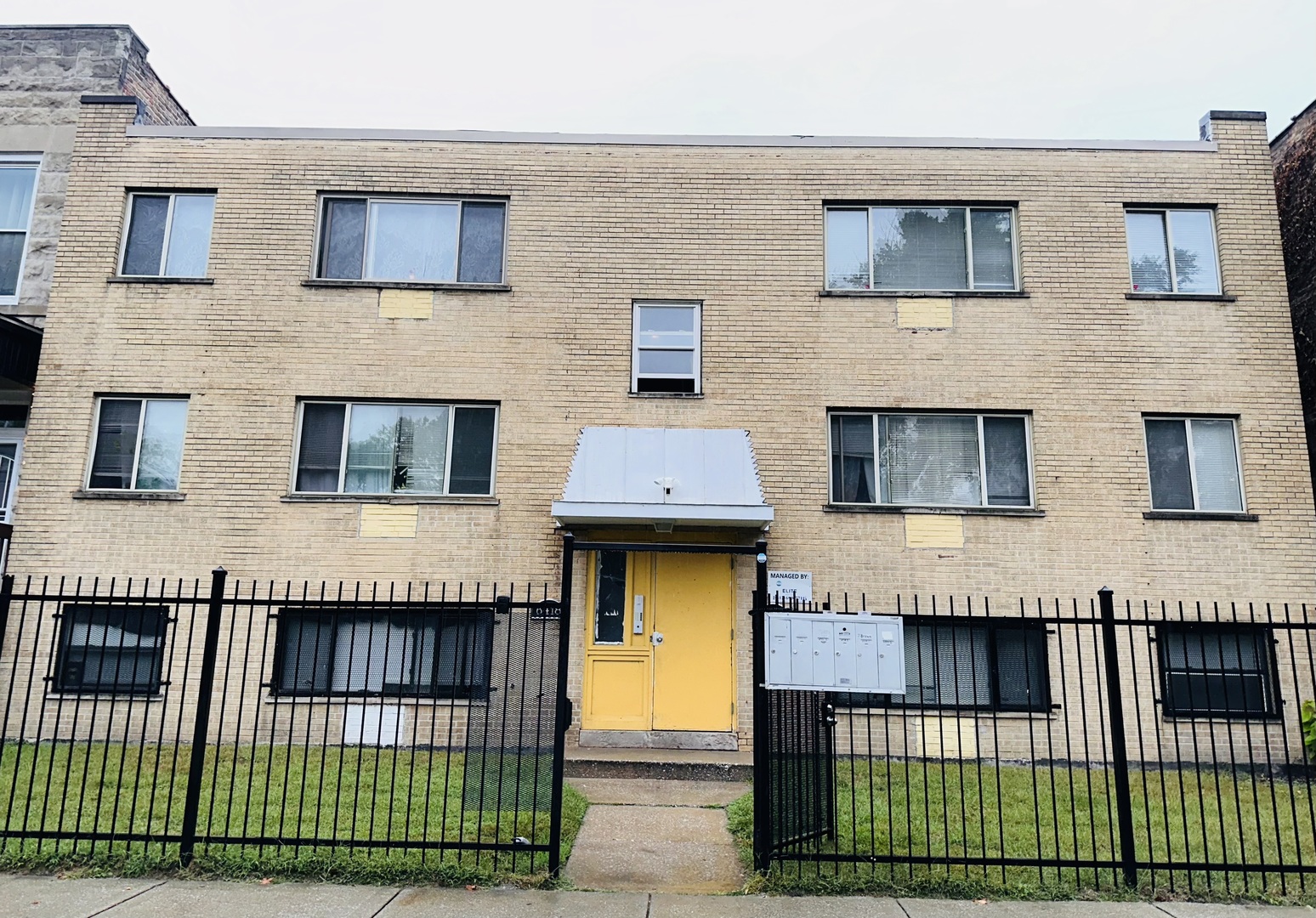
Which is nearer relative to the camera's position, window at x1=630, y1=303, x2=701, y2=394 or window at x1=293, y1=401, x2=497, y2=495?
window at x1=293, y1=401, x2=497, y2=495

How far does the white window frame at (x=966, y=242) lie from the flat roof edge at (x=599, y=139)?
829 mm

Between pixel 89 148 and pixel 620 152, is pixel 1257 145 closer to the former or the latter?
pixel 620 152

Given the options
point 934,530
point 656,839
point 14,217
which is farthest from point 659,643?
point 14,217

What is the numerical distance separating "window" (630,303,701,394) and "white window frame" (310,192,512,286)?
198cm

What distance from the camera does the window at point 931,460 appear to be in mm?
10594

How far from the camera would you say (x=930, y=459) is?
10.7m

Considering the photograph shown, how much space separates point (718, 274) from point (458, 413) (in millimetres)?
3890

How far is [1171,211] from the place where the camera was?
11195mm

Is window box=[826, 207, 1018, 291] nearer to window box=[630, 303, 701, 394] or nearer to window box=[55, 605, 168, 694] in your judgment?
window box=[630, 303, 701, 394]

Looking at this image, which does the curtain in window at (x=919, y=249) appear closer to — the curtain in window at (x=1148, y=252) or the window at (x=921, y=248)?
the window at (x=921, y=248)

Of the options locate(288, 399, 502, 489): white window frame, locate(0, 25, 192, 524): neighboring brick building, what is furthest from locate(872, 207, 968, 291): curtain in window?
locate(0, 25, 192, 524): neighboring brick building

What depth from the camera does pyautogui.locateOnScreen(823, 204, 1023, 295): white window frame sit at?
11023mm

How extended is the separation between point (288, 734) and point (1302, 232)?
15026mm

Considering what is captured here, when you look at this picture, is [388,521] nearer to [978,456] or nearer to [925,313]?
[925,313]
